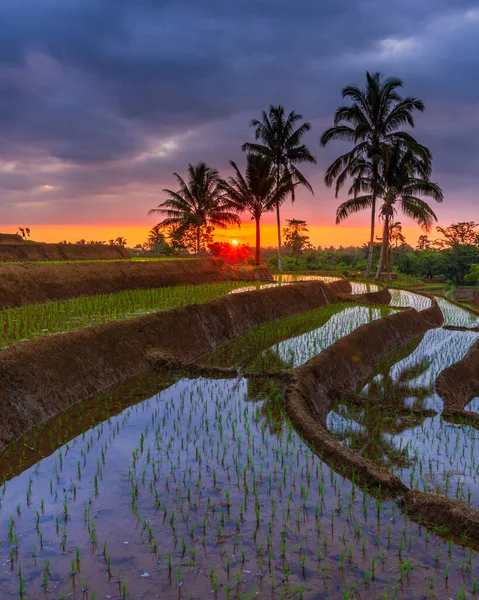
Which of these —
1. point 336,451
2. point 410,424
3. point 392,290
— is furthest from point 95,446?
point 392,290

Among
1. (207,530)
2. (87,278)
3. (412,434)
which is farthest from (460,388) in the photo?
(87,278)

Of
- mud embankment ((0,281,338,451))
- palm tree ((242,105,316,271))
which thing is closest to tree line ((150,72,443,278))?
palm tree ((242,105,316,271))

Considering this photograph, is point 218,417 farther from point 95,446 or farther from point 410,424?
point 410,424

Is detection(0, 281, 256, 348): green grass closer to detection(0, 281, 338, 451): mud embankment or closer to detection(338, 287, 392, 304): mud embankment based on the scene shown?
detection(0, 281, 338, 451): mud embankment

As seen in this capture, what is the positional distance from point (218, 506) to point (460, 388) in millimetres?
5883

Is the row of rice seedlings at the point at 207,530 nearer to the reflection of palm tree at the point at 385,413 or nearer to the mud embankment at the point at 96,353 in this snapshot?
the reflection of palm tree at the point at 385,413

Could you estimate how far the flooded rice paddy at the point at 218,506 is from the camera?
141 inches

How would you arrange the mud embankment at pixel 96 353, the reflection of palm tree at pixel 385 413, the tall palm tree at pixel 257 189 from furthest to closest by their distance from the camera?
the tall palm tree at pixel 257 189, the mud embankment at pixel 96 353, the reflection of palm tree at pixel 385 413

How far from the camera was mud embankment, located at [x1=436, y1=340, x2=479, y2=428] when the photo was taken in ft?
23.9

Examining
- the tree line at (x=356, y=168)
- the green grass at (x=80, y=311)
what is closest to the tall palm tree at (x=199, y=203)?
the tree line at (x=356, y=168)

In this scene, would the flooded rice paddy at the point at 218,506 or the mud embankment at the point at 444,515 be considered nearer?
the flooded rice paddy at the point at 218,506

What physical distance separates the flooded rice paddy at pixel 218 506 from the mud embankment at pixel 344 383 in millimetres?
160

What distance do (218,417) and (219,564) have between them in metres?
3.16

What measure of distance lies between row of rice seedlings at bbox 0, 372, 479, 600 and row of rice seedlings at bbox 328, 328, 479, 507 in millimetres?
799
